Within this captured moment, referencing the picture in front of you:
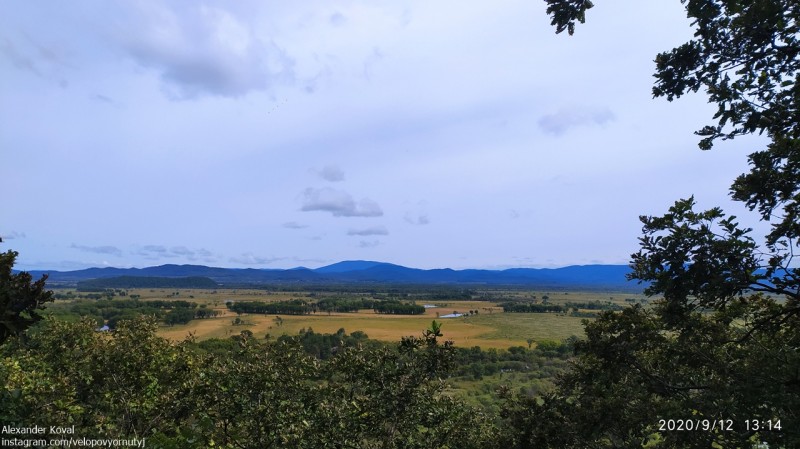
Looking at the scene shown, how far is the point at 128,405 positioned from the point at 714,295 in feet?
45.7

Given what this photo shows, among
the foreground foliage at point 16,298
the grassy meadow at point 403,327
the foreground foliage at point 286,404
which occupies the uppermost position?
the foreground foliage at point 16,298

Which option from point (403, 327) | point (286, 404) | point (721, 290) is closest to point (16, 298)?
point (286, 404)

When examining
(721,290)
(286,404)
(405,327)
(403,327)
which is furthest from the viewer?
(405,327)

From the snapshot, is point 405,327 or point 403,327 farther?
point 405,327

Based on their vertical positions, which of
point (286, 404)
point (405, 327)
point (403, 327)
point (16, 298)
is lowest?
point (405, 327)

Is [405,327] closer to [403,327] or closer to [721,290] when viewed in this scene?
[403,327]

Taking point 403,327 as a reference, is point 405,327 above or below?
below

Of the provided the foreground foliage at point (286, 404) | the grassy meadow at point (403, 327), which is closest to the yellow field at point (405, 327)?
the grassy meadow at point (403, 327)

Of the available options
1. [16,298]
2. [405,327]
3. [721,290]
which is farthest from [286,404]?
[405,327]

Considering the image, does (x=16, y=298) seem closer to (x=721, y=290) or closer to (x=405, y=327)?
(x=721, y=290)

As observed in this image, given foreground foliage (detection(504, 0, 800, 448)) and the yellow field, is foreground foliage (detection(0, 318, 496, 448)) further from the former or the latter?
the yellow field

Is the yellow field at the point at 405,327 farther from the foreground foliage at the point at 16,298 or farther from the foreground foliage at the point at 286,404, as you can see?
the foreground foliage at the point at 16,298

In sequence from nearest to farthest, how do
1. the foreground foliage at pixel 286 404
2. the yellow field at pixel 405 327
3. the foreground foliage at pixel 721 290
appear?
the foreground foliage at pixel 721 290 → the foreground foliage at pixel 286 404 → the yellow field at pixel 405 327

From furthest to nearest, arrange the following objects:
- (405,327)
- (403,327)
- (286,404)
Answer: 1. (405,327)
2. (403,327)
3. (286,404)
